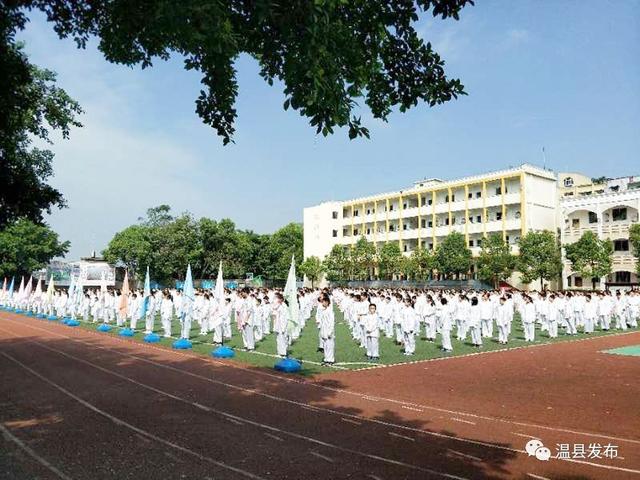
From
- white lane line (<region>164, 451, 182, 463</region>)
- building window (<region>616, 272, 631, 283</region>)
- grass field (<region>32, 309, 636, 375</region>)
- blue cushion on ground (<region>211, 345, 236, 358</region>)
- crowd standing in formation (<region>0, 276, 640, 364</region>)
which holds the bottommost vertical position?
white lane line (<region>164, 451, 182, 463</region>)

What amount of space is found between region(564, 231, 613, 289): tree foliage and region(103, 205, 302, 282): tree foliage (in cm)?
3460

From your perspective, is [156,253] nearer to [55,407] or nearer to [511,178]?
[511,178]

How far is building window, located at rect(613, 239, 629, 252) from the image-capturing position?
42.0m

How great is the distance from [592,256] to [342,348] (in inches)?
1164

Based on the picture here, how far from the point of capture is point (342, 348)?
1736 cm

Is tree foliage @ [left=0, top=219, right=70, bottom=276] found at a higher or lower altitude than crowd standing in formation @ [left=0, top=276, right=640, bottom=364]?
higher

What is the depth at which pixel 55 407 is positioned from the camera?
9.21 m

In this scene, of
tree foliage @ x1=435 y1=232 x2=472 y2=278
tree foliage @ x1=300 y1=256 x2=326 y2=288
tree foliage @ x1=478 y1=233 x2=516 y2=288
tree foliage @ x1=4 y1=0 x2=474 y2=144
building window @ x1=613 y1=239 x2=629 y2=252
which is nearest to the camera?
tree foliage @ x1=4 y1=0 x2=474 y2=144

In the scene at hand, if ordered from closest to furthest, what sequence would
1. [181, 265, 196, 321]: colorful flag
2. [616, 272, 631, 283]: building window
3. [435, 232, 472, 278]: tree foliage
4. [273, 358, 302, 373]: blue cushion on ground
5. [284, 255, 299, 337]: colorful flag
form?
[273, 358, 302, 373]: blue cushion on ground
[284, 255, 299, 337]: colorful flag
[181, 265, 196, 321]: colorful flag
[616, 272, 631, 283]: building window
[435, 232, 472, 278]: tree foliage

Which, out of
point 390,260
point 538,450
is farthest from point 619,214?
point 538,450

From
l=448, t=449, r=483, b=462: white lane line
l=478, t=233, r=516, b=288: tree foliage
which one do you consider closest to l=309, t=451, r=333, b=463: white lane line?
l=448, t=449, r=483, b=462: white lane line

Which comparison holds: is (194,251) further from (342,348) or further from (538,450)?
(538,450)

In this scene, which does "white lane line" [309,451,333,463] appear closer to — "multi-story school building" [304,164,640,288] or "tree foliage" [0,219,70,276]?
"multi-story school building" [304,164,640,288]

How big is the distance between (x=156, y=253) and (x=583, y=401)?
51167mm
